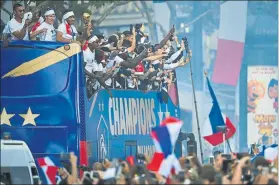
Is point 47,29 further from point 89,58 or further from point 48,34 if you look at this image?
point 89,58

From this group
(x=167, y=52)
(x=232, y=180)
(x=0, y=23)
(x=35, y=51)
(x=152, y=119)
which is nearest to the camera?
(x=232, y=180)

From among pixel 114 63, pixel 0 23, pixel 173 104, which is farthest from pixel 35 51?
pixel 0 23

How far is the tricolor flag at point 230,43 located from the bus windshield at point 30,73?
2231 inches

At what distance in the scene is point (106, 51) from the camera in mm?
31109

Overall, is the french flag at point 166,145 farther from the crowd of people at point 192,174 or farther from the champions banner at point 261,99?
the champions banner at point 261,99

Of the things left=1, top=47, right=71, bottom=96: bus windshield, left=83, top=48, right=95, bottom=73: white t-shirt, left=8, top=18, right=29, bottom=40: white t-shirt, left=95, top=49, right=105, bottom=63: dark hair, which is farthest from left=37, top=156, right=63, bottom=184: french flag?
left=95, top=49, right=105, bottom=63: dark hair

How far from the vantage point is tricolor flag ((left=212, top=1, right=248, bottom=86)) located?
85.2m

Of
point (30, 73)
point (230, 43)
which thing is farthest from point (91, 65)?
point (230, 43)

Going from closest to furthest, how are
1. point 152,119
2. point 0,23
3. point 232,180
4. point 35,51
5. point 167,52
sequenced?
point 232,180, point 35,51, point 152,119, point 167,52, point 0,23

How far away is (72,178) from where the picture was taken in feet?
80.6

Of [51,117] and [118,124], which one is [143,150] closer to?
[118,124]

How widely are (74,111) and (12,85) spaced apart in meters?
1.14

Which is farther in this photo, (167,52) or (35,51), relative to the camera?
(167,52)

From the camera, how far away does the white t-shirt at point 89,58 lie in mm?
29688
